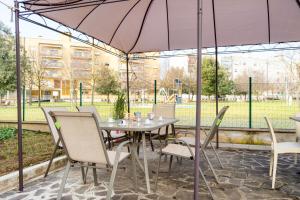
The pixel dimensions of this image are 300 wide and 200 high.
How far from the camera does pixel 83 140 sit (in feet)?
9.67

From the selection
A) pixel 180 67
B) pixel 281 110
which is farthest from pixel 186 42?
pixel 180 67

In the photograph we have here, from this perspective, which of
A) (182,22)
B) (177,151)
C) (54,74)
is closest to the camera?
(177,151)

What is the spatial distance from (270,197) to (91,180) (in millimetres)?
2490

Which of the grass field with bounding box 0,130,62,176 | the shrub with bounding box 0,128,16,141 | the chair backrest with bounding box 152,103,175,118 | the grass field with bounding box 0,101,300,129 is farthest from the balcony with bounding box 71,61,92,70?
the chair backrest with bounding box 152,103,175,118

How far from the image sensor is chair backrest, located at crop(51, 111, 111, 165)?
111 inches

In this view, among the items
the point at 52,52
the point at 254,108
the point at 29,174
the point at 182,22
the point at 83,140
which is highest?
the point at 52,52

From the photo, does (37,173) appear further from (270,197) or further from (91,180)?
(270,197)

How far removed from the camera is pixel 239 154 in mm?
5789

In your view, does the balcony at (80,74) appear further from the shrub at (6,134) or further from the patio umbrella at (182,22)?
the patio umbrella at (182,22)

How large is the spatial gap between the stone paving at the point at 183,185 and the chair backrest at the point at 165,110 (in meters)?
1.45

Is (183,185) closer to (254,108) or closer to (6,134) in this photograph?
(254,108)

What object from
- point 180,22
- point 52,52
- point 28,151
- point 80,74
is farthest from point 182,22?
point 52,52

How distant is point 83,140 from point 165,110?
347 cm

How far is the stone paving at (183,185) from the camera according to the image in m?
3.40
